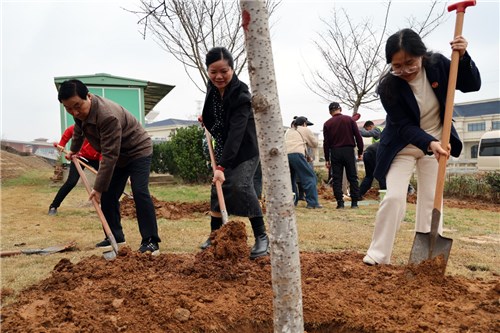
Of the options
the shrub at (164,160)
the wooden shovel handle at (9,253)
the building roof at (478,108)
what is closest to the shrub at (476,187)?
the shrub at (164,160)

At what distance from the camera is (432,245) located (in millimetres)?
2984

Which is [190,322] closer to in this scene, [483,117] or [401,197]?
[401,197]

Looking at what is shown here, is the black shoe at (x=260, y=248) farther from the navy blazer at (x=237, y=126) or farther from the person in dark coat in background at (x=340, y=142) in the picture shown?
the person in dark coat in background at (x=340, y=142)

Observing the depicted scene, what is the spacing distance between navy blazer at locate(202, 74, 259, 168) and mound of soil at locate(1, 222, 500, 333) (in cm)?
58

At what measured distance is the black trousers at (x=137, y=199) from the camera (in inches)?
154

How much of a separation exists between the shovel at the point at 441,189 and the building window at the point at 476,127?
48.1 metres

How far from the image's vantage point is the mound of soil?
2.36 m

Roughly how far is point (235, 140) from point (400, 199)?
1315 mm

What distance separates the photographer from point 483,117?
150 feet

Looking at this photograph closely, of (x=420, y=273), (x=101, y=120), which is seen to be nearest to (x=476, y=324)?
(x=420, y=273)

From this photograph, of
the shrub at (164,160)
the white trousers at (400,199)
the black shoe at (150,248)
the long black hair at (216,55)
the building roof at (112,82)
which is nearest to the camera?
the white trousers at (400,199)

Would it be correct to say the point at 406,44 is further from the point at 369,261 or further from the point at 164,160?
the point at 164,160

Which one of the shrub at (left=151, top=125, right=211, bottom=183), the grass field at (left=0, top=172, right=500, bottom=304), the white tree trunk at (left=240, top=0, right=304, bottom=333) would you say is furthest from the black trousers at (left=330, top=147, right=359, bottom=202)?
the white tree trunk at (left=240, top=0, right=304, bottom=333)

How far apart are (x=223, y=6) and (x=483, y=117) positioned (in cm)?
4127
